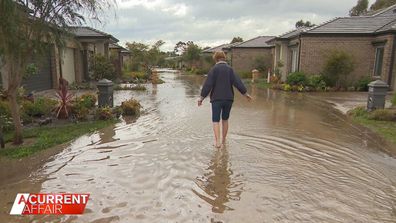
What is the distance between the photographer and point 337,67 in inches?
699

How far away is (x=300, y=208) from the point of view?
3.69 metres

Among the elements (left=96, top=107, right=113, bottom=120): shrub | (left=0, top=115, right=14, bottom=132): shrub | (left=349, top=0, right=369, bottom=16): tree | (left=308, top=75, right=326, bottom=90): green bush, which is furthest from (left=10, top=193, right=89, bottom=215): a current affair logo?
(left=349, top=0, right=369, bottom=16): tree

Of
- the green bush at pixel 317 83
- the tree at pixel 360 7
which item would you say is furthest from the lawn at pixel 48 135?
the tree at pixel 360 7

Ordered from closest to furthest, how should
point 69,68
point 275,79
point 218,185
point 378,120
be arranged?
point 218,185 < point 378,120 < point 69,68 < point 275,79

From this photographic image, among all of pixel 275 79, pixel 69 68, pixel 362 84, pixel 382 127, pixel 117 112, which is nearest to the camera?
pixel 382 127

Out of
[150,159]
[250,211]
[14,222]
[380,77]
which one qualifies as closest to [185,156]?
[150,159]

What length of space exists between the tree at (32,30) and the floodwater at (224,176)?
1869mm

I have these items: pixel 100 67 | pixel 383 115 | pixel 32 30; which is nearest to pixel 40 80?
pixel 100 67

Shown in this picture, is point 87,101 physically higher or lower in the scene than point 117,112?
higher

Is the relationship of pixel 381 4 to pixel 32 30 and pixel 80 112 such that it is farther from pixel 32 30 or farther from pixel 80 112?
pixel 32 30

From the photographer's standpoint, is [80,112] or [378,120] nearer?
[80,112]

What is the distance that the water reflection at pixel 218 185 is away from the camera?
3849 millimetres

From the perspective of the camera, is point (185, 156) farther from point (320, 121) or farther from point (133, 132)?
point (320, 121)

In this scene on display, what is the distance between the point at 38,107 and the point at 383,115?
982cm
